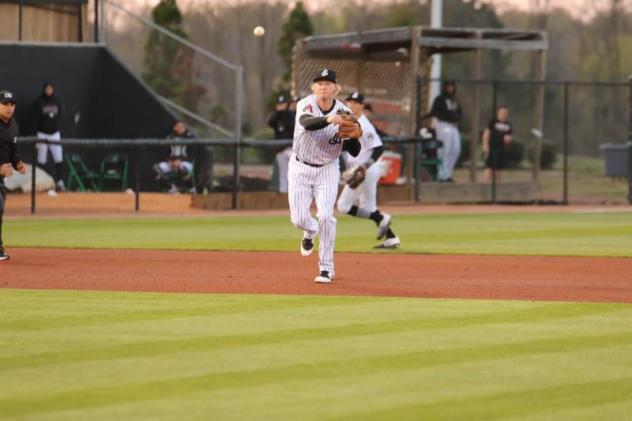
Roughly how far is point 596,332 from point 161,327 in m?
3.20

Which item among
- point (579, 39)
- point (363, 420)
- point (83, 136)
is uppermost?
point (579, 39)

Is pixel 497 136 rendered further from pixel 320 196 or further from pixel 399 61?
pixel 320 196

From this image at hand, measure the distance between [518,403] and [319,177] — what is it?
6348mm

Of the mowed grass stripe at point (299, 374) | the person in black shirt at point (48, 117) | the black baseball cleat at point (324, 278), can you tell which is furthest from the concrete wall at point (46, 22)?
the mowed grass stripe at point (299, 374)

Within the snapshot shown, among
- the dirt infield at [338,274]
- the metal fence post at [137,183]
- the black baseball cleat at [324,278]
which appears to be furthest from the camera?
the metal fence post at [137,183]

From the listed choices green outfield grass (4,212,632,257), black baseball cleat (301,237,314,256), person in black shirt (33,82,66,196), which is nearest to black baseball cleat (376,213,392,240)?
green outfield grass (4,212,632,257)

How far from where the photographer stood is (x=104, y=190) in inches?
1113

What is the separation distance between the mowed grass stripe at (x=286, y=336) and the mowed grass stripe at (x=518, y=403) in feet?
7.23

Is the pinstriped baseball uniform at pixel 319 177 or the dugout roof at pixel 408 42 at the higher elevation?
the dugout roof at pixel 408 42

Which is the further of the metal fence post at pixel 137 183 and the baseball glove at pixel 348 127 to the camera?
the metal fence post at pixel 137 183

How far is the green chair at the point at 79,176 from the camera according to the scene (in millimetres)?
28406

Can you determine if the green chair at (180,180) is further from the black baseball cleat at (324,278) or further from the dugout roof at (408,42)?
the black baseball cleat at (324,278)

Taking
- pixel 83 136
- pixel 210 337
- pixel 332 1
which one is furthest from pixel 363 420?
pixel 332 1

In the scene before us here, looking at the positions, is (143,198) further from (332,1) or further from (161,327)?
(332,1)
